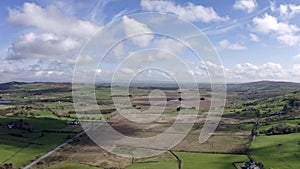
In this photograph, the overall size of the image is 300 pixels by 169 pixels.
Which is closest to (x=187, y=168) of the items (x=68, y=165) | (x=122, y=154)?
(x=122, y=154)

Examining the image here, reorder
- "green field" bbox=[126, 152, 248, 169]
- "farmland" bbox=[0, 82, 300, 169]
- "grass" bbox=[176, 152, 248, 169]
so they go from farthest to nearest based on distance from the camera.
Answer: "farmland" bbox=[0, 82, 300, 169]
"grass" bbox=[176, 152, 248, 169]
"green field" bbox=[126, 152, 248, 169]

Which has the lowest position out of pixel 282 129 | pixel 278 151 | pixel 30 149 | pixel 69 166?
pixel 69 166

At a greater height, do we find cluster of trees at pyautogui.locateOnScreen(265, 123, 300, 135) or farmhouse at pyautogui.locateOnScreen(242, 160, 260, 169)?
cluster of trees at pyautogui.locateOnScreen(265, 123, 300, 135)

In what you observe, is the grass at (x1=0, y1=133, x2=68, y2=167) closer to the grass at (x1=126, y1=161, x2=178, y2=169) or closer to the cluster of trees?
the grass at (x1=126, y1=161, x2=178, y2=169)

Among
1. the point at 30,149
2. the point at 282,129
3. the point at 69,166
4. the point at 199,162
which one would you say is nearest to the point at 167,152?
the point at 199,162

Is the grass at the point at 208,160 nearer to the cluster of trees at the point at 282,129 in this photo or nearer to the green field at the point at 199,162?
the green field at the point at 199,162

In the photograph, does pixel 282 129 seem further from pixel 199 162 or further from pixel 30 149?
pixel 30 149

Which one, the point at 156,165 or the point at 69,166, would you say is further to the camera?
the point at 69,166

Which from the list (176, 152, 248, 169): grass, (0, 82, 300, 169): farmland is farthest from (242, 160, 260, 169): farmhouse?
(176, 152, 248, 169): grass
